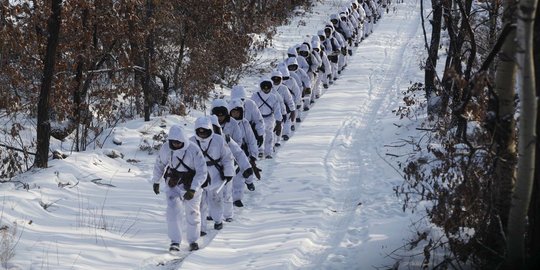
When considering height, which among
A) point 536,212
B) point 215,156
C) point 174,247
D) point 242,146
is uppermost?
point 536,212

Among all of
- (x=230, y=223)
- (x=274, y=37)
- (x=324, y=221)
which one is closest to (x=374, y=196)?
(x=324, y=221)

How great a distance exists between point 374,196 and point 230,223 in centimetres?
263

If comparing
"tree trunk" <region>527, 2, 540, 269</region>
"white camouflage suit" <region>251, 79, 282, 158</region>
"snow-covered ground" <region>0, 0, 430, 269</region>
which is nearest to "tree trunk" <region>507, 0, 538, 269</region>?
"tree trunk" <region>527, 2, 540, 269</region>

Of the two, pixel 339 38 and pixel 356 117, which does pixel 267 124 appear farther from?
pixel 339 38

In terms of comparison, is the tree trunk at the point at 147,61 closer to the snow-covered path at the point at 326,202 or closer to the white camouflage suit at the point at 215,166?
the snow-covered path at the point at 326,202

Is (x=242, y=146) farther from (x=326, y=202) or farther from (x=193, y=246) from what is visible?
(x=193, y=246)

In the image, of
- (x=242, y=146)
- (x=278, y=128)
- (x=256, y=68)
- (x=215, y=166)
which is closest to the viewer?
(x=215, y=166)

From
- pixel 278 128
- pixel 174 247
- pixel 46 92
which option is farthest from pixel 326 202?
pixel 46 92

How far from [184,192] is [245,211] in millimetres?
2013

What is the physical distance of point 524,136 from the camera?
176 inches

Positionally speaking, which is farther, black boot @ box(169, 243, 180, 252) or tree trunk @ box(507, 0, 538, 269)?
black boot @ box(169, 243, 180, 252)

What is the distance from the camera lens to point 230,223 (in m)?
9.27

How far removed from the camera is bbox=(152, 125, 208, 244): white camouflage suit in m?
8.00

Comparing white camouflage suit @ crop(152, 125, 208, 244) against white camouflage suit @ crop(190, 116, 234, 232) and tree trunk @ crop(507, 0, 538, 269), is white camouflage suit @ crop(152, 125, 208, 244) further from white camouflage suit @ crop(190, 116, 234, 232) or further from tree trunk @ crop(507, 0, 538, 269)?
tree trunk @ crop(507, 0, 538, 269)
